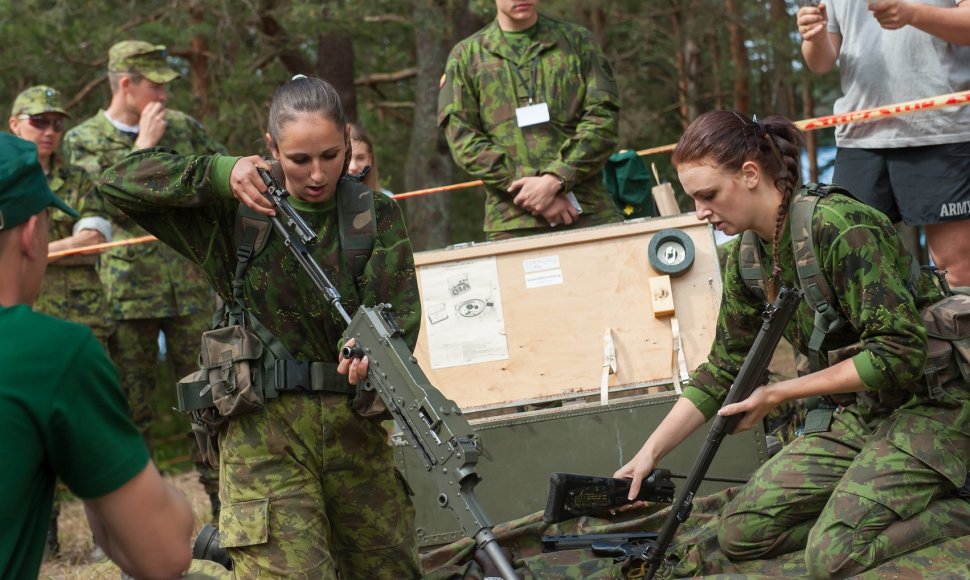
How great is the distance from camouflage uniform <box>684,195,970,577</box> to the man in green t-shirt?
2.23 meters

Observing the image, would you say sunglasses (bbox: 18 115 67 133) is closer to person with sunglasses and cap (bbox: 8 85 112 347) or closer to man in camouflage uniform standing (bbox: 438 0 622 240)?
person with sunglasses and cap (bbox: 8 85 112 347)

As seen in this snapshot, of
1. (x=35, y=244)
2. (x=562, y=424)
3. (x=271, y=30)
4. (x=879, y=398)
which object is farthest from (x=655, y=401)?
(x=271, y=30)

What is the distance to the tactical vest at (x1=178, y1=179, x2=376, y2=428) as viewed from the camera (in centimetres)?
366

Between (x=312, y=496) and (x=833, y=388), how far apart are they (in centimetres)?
169

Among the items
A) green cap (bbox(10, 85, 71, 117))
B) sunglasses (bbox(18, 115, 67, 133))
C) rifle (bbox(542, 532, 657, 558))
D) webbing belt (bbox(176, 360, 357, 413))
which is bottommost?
rifle (bbox(542, 532, 657, 558))

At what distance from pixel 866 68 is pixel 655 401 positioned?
173 centimetres

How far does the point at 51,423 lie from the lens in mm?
2029


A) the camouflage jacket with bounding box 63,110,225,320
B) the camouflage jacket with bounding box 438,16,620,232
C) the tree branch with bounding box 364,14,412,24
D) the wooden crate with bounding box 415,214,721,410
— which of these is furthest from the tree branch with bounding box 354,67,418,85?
the wooden crate with bounding box 415,214,721,410

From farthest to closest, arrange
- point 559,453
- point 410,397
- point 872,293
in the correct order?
point 559,453 < point 872,293 < point 410,397

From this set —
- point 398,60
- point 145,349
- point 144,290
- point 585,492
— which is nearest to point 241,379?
point 585,492

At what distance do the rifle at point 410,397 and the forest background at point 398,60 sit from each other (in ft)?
15.9

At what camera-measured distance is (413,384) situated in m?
3.42

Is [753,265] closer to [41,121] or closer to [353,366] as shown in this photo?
[353,366]

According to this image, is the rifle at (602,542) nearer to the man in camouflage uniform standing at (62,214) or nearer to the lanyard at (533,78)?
the lanyard at (533,78)
